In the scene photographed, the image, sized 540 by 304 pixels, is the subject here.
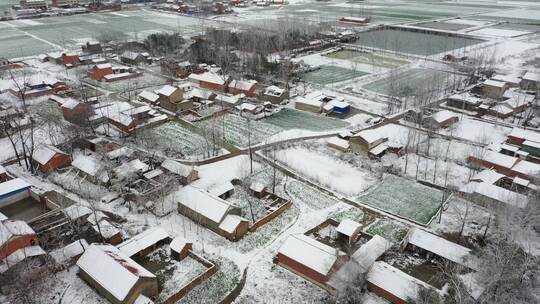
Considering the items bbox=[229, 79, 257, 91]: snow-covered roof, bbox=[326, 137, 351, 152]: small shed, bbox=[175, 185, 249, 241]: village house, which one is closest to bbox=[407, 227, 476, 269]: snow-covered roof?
bbox=[175, 185, 249, 241]: village house

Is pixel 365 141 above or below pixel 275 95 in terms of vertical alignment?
below

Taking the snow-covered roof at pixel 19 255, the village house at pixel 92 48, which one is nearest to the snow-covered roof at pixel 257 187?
the snow-covered roof at pixel 19 255

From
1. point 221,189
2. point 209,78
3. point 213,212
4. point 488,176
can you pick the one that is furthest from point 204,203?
point 209,78

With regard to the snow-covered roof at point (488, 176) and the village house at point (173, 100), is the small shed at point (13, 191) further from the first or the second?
the snow-covered roof at point (488, 176)

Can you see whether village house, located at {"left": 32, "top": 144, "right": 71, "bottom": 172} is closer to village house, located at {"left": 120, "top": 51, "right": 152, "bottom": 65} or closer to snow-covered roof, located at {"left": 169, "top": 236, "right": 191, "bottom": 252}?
snow-covered roof, located at {"left": 169, "top": 236, "right": 191, "bottom": 252}

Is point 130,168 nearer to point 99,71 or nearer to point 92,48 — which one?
point 99,71

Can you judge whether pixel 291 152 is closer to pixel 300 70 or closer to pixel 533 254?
pixel 533 254
